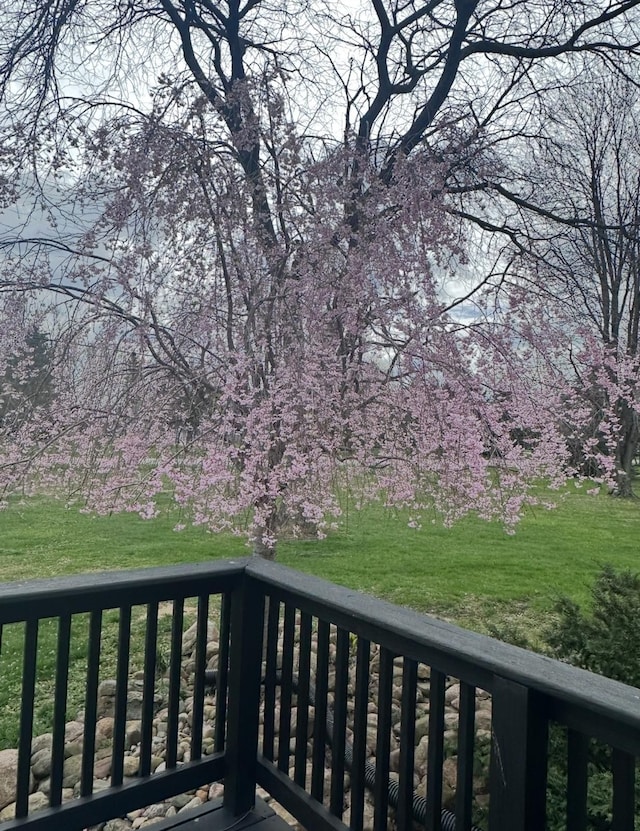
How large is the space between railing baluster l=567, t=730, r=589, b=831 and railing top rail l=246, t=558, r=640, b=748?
5 cm

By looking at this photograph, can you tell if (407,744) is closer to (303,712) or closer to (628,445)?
(303,712)

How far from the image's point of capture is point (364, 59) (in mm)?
3996

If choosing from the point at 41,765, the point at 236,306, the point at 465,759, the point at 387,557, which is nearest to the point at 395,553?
the point at 387,557

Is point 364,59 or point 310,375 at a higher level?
point 364,59

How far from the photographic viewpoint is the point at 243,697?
154 centimetres

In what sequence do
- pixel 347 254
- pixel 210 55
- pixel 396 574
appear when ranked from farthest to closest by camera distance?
1. pixel 396 574
2. pixel 210 55
3. pixel 347 254

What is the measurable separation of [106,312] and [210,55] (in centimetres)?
230

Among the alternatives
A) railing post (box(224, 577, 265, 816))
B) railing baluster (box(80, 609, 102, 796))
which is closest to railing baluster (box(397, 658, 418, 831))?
railing post (box(224, 577, 265, 816))

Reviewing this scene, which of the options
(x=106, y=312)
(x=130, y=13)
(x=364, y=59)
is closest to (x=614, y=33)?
(x=364, y=59)

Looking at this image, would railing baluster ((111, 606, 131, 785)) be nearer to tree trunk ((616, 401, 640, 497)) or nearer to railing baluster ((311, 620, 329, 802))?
railing baluster ((311, 620, 329, 802))

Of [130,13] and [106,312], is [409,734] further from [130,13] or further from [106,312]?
[130,13]

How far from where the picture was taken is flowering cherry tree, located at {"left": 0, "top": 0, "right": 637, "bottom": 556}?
121 inches

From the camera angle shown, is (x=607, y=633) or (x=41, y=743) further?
(x=41, y=743)

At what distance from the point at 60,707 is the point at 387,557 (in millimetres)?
4982
